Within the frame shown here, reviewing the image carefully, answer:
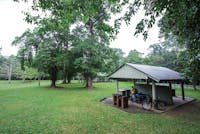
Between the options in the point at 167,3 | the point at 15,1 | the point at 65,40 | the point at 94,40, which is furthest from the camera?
the point at 65,40

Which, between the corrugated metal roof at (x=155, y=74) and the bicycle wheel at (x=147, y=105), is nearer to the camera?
the corrugated metal roof at (x=155, y=74)

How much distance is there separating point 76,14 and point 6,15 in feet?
13.8

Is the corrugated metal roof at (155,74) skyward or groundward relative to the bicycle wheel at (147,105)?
skyward

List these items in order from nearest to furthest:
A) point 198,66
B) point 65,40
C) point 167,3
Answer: point 167,3 → point 198,66 → point 65,40

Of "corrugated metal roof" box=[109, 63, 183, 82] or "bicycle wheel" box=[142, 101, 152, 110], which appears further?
"bicycle wheel" box=[142, 101, 152, 110]

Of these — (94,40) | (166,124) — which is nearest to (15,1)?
(166,124)

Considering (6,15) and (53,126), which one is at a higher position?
(6,15)

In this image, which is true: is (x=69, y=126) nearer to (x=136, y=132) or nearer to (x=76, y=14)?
(x=136, y=132)

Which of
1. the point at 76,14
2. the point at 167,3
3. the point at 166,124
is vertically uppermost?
the point at 167,3

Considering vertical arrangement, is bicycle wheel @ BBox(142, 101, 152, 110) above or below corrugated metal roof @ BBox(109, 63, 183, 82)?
below

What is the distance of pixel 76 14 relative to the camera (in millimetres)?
3197

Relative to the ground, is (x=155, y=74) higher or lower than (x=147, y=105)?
higher

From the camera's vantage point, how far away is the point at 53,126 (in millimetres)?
5352

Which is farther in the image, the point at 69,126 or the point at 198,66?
the point at 198,66
